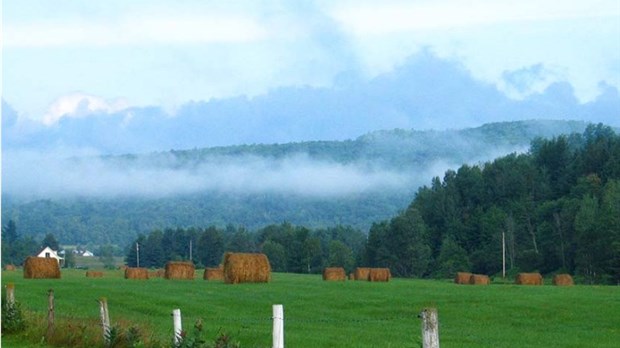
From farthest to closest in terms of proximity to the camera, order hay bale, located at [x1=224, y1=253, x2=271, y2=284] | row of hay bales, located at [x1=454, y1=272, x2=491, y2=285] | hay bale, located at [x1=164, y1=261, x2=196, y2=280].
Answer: row of hay bales, located at [x1=454, y1=272, x2=491, y2=285]
hay bale, located at [x1=164, y1=261, x2=196, y2=280]
hay bale, located at [x1=224, y1=253, x2=271, y2=284]

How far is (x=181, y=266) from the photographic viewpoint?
220 feet

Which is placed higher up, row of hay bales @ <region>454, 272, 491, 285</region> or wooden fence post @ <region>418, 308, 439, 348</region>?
row of hay bales @ <region>454, 272, 491, 285</region>

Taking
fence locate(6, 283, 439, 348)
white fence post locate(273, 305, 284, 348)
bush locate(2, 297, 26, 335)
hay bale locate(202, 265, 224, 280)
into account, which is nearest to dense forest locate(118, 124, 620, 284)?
hay bale locate(202, 265, 224, 280)

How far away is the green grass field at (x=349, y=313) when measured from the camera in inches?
1097

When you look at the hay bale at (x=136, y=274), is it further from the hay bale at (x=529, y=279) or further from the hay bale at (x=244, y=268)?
the hay bale at (x=529, y=279)

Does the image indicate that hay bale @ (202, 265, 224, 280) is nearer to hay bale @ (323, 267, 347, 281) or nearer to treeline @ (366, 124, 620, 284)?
hay bale @ (323, 267, 347, 281)

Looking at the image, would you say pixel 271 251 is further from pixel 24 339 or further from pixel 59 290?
pixel 24 339

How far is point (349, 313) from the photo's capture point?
123 ft

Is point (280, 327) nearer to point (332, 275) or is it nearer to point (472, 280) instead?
Answer: point (332, 275)

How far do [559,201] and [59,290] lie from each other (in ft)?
340

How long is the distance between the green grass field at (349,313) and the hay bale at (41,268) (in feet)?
27.0

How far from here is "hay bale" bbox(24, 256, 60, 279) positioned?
60594 mm

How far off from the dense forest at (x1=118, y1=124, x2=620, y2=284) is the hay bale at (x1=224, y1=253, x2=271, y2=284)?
56833 millimetres

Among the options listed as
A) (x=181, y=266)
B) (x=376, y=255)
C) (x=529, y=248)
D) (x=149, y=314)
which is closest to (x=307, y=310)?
(x=149, y=314)
